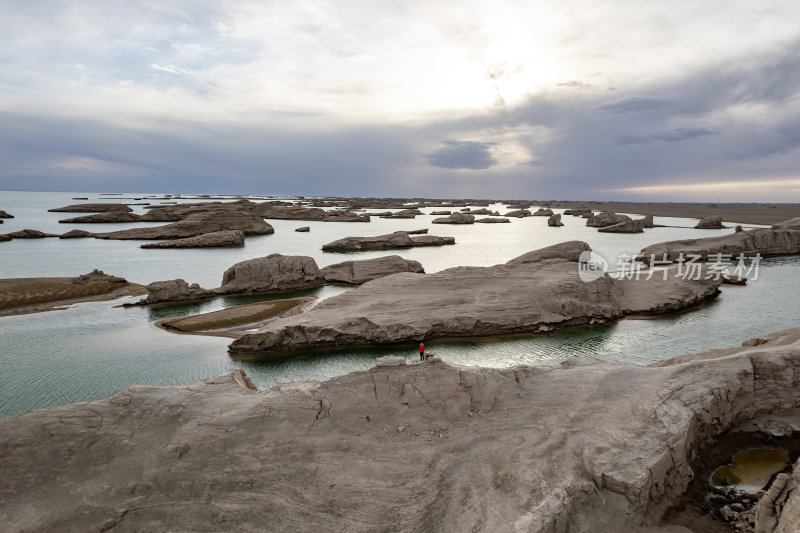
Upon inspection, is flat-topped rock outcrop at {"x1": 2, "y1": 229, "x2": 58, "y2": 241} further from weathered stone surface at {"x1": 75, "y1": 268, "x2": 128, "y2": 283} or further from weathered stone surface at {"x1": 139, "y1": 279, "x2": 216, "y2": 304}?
weathered stone surface at {"x1": 139, "y1": 279, "x2": 216, "y2": 304}

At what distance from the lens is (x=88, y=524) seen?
20.7ft

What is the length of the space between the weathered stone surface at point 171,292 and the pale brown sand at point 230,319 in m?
4.35

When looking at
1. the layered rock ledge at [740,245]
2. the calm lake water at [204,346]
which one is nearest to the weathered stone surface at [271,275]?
the calm lake water at [204,346]

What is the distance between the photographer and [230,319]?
76.7 ft

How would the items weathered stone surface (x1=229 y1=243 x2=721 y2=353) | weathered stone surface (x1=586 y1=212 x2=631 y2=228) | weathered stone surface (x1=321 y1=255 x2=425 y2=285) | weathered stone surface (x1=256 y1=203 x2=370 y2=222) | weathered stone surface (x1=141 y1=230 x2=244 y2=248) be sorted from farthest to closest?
1. weathered stone surface (x1=256 y1=203 x2=370 y2=222)
2. weathered stone surface (x1=586 y1=212 x2=631 y2=228)
3. weathered stone surface (x1=141 y1=230 x2=244 y2=248)
4. weathered stone surface (x1=321 y1=255 x2=425 y2=285)
5. weathered stone surface (x1=229 y1=243 x2=721 y2=353)

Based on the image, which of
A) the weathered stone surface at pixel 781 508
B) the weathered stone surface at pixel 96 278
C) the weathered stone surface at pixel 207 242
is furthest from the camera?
the weathered stone surface at pixel 207 242

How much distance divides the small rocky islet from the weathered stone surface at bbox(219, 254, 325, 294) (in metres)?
21.4

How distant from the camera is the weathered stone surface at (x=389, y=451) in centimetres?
656

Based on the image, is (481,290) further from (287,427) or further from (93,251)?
(93,251)

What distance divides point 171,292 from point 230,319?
748 centimetres

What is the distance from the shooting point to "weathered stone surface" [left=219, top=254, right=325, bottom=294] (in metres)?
31.0

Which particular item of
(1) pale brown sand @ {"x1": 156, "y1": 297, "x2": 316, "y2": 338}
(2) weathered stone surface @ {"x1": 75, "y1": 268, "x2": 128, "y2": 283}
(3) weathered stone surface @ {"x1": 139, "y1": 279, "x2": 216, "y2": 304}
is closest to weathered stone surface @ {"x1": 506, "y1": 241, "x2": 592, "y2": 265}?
(1) pale brown sand @ {"x1": 156, "y1": 297, "x2": 316, "y2": 338}

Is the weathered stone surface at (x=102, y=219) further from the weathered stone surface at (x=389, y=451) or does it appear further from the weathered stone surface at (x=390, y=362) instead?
the weathered stone surface at (x=390, y=362)

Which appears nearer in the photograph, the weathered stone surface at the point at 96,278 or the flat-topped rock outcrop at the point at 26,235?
the weathered stone surface at the point at 96,278
